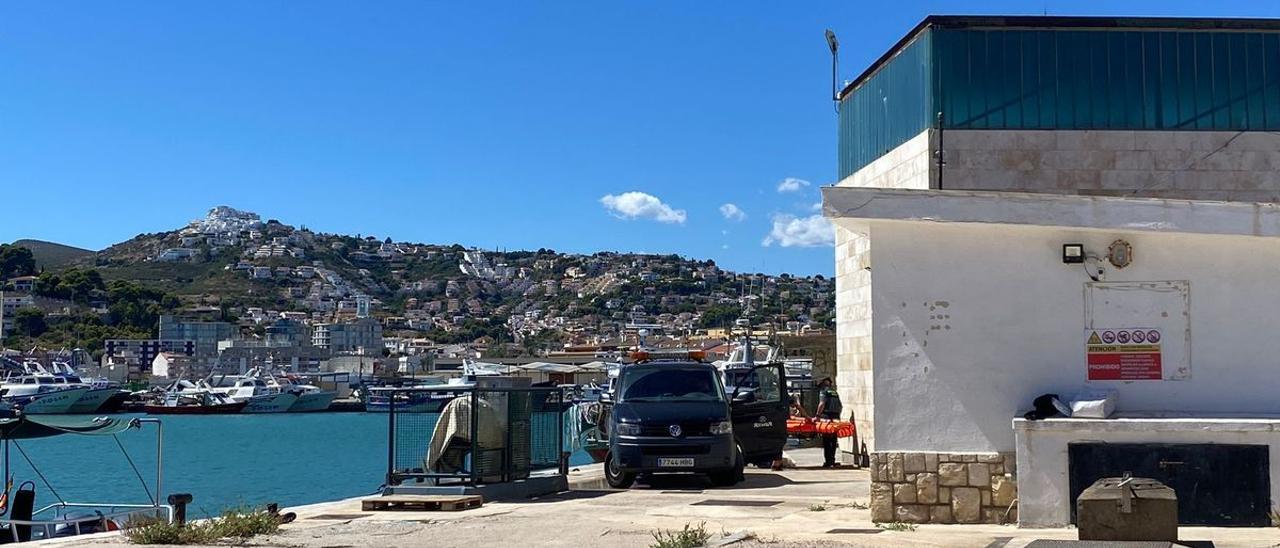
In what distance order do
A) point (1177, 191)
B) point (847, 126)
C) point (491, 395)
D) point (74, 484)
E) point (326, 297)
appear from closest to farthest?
Result: point (491, 395)
point (1177, 191)
point (847, 126)
point (74, 484)
point (326, 297)

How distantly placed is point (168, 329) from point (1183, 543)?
544ft

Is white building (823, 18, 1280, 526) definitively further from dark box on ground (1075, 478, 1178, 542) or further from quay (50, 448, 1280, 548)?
dark box on ground (1075, 478, 1178, 542)

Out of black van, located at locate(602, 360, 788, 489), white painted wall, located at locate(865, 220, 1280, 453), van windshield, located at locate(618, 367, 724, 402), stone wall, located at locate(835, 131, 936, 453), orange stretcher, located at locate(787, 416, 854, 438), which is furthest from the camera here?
orange stretcher, located at locate(787, 416, 854, 438)

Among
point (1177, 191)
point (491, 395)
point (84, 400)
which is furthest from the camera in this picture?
point (84, 400)

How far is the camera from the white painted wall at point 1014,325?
467 inches

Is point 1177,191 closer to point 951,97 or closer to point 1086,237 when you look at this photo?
point 951,97

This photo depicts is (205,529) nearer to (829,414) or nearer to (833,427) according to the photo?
(833,427)

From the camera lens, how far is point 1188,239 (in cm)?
1186

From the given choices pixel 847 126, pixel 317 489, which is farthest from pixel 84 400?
pixel 847 126

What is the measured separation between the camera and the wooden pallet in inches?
562

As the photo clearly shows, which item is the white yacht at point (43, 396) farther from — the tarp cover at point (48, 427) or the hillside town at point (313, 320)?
the tarp cover at point (48, 427)

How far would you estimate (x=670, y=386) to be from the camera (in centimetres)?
1812

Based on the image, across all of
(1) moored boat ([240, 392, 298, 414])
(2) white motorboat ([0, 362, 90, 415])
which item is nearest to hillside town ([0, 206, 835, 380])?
(1) moored boat ([240, 392, 298, 414])

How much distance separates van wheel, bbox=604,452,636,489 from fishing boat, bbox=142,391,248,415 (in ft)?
395
